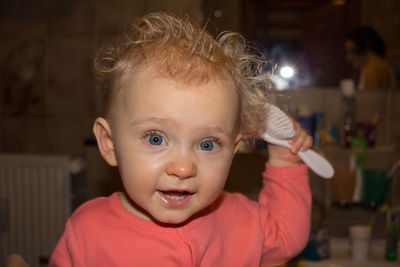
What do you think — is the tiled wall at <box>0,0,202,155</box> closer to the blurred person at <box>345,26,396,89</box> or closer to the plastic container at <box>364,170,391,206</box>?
the blurred person at <box>345,26,396,89</box>

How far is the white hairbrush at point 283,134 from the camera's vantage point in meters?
0.65

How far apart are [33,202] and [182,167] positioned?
128 cm

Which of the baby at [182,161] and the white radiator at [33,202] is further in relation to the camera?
the white radiator at [33,202]

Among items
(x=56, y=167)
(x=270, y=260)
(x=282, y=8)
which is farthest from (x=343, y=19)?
(x=56, y=167)

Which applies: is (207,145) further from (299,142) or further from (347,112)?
(347,112)

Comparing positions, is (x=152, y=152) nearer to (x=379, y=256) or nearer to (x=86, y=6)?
(x=379, y=256)

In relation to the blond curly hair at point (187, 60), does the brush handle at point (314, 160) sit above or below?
below

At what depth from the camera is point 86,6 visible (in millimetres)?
1507

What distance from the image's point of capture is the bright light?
138 centimetres

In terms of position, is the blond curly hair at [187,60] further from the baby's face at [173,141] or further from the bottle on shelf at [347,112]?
the bottle on shelf at [347,112]

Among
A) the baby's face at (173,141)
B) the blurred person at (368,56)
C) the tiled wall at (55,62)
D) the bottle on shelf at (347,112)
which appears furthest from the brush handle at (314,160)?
the tiled wall at (55,62)

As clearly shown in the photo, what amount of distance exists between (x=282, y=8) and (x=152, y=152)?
43.1 inches

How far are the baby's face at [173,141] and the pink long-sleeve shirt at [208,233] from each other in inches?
3.2

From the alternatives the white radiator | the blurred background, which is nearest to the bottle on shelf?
the blurred background
